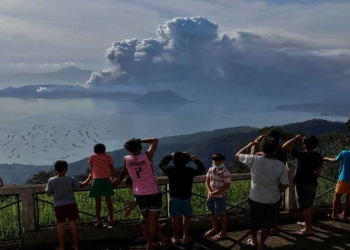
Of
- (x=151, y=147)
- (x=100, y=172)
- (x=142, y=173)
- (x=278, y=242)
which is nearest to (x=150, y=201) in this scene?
(x=142, y=173)

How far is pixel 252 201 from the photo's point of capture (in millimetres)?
5348

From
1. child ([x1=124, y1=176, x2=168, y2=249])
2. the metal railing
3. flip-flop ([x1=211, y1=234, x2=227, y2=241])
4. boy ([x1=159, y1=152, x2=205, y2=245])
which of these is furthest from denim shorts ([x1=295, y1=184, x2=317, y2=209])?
the metal railing

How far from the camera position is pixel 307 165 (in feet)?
19.8

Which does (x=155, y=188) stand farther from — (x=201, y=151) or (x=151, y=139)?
(x=201, y=151)

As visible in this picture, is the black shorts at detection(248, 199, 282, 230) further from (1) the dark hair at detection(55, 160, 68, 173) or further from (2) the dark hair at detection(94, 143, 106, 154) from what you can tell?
(1) the dark hair at detection(55, 160, 68, 173)

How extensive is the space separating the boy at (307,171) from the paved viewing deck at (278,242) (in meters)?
0.26

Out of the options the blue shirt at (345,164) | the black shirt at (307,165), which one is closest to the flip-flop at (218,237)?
the black shirt at (307,165)

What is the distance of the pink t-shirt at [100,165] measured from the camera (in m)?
6.04

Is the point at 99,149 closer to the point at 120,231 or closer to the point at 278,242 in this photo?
the point at 120,231

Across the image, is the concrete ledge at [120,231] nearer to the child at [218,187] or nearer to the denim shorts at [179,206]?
the child at [218,187]

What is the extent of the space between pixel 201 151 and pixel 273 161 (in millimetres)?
126033

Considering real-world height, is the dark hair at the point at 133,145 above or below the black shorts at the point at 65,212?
above

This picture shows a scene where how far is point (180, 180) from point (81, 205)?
201 centimetres

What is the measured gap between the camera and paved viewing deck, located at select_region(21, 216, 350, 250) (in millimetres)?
5898
